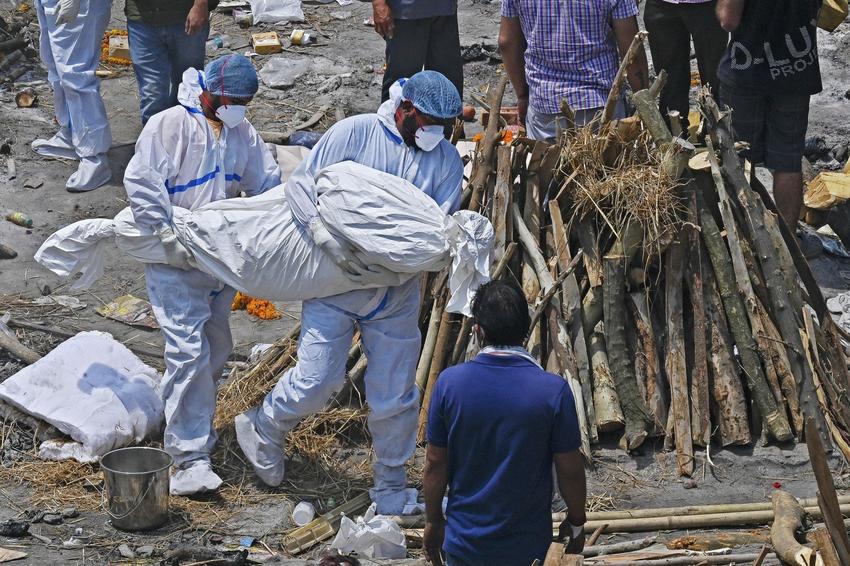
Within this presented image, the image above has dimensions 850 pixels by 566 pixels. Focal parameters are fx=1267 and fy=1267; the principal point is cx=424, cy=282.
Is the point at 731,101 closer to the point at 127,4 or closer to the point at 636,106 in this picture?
the point at 636,106

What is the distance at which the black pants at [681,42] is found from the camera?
27.6ft

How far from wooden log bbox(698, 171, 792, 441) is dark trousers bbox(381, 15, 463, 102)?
9.02ft

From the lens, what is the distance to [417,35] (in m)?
8.59

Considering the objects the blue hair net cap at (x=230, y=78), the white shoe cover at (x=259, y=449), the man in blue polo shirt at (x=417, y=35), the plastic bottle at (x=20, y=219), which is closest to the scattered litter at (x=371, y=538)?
the white shoe cover at (x=259, y=449)

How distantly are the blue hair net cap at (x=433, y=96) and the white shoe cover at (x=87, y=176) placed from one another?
454 centimetres

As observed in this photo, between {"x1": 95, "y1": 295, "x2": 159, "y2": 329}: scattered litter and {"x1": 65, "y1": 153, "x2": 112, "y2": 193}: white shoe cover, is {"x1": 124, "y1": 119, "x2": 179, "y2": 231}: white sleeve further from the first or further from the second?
{"x1": 65, "y1": 153, "x2": 112, "y2": 193}: white shoe cover

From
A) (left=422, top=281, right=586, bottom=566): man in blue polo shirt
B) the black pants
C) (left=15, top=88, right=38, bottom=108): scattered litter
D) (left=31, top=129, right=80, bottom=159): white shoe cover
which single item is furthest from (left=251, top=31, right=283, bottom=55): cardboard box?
(left=422, top=281, right=586, bottom=566): man in blue polo shirt

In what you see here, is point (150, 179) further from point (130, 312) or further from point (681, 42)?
point (681, 42)

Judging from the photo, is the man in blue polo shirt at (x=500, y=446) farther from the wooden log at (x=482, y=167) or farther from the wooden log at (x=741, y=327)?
the wooden log at (x=482, y=167)

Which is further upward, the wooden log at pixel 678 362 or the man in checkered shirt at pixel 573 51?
the man in checkered shirt at pixel 573 51

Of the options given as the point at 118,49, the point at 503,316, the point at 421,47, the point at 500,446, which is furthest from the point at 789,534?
the point at 118,49

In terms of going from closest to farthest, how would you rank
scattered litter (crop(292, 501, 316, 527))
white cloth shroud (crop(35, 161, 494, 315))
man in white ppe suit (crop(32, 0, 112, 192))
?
white cloth shroud (crop(35, 161, 494, 315))
scattered litter (crop(292, 501, 316, 527))
man in white ppe suit (crop(32, 0, 112, 192))

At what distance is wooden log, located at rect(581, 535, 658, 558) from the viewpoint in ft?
17.4

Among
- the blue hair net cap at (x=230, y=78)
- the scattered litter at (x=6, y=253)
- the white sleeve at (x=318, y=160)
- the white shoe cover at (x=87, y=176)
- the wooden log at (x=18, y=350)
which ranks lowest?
the wooden log at (x=18, y=350)
